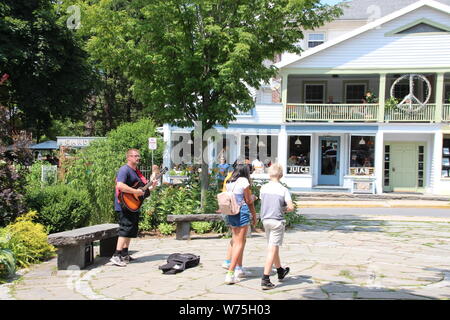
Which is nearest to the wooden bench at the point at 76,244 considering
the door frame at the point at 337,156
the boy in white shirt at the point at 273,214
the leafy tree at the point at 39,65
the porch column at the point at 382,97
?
the boy in white shirt at the point at 273,214

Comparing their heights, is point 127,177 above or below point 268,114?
below

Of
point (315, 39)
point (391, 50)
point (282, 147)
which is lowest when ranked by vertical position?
point (282, 147)

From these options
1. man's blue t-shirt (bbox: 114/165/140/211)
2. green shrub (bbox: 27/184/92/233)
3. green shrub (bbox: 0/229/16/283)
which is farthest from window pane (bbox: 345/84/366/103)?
green shrub (bbox: 0/229/16/283)

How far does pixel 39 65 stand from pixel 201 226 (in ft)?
53.6

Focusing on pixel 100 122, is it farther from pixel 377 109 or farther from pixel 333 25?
pixel 377 109

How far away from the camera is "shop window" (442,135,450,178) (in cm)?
2220

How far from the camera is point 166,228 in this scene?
10422 millimetres

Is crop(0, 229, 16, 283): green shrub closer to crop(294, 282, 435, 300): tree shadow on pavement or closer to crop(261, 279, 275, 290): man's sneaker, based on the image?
crop(261, 279, 275, 290): man's sneaker

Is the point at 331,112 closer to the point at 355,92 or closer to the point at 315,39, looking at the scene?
the point at 355,92

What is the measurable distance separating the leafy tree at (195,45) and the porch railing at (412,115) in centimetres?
1261

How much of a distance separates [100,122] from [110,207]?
2724cm

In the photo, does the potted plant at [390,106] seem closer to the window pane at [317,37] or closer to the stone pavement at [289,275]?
the window pane at [317,37]

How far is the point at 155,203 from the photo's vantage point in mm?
10680

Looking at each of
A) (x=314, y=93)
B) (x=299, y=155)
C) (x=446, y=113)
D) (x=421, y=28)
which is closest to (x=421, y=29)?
(x=421, y=28)
